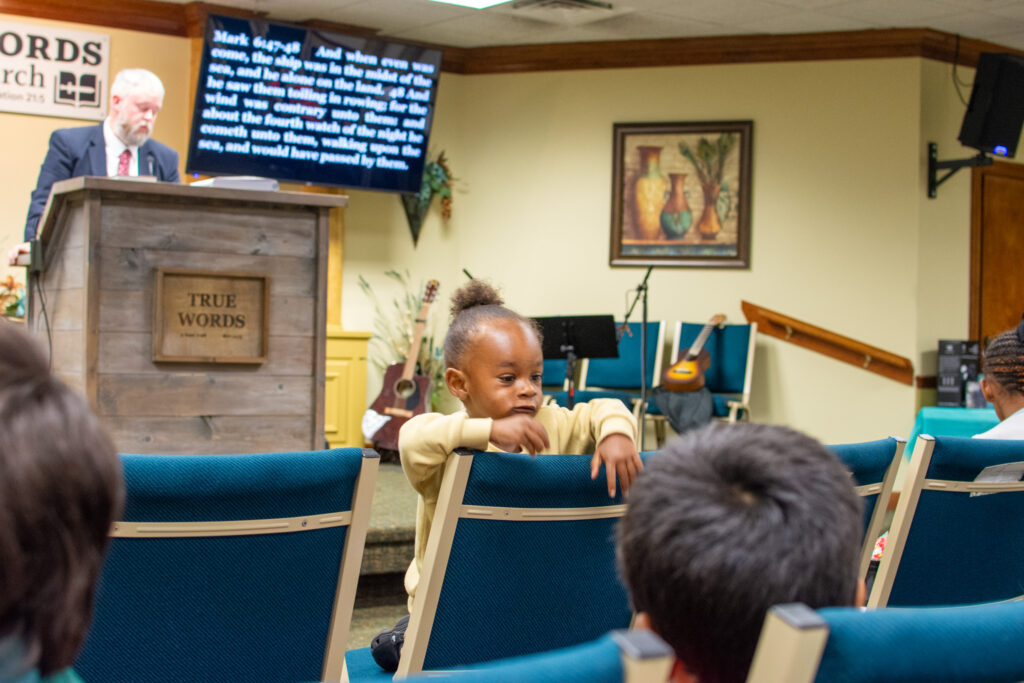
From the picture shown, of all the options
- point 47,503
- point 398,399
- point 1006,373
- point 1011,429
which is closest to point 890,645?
point 47,503

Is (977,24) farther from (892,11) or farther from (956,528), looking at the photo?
(956,528)

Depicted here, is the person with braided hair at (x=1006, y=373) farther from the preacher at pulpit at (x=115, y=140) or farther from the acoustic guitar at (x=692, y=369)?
the acoustic guitar at (x=692, y=369)

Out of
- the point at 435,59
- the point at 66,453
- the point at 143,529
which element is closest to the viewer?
the point at 66,453

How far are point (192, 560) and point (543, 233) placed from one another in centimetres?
556

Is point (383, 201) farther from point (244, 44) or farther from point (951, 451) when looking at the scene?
→ point (951, 451)

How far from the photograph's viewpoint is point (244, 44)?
5.36 metres

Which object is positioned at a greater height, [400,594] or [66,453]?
[66,453]

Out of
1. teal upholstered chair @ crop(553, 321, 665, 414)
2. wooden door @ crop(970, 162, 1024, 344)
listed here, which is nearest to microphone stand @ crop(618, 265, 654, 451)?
teal upholstered chair @ crop(553, 321, 665, 414)

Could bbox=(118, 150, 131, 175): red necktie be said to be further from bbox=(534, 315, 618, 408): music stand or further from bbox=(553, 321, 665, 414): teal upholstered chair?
bbox=(553, 321, 665, 414): teal upholstered chair

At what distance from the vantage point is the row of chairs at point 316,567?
3.84ft

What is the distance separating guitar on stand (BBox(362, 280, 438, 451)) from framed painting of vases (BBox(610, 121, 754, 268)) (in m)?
1.43

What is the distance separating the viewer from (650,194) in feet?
21.2

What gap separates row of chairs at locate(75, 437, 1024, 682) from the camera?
1171 mm

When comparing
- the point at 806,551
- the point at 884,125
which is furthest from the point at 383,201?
the point at 806,551
